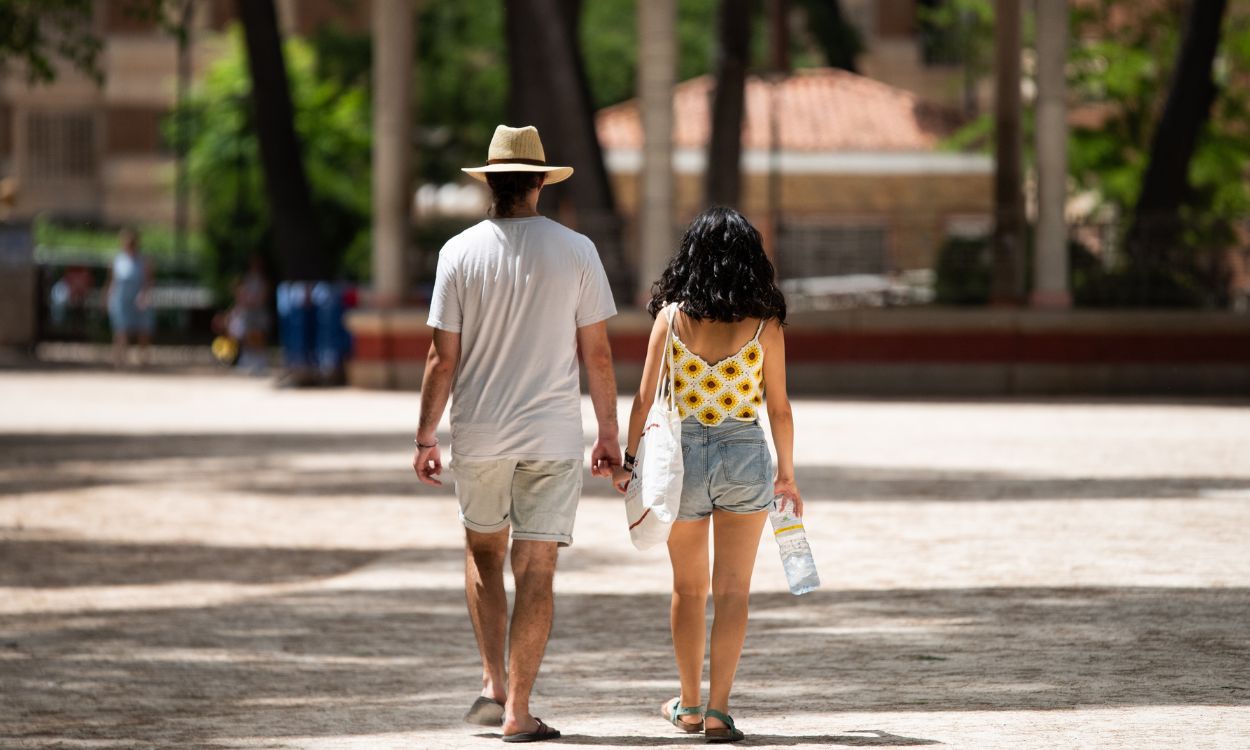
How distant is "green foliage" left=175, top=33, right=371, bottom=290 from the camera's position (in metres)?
38.8

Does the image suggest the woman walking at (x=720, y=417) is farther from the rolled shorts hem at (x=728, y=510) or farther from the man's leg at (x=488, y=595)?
the man's leg at (x=488, y=595)

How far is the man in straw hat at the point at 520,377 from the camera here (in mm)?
7000

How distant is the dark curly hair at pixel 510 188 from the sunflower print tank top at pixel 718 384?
0.75 meters

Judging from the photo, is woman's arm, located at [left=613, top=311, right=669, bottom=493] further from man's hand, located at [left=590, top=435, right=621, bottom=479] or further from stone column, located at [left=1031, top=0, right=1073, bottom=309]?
stone column, located at [left=1031, top=0, right=1073, bottom=309]

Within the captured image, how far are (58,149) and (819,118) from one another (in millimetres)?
29049

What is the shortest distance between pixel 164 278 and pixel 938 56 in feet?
82.1

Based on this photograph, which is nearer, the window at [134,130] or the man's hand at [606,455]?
the man's hand at [606,455]

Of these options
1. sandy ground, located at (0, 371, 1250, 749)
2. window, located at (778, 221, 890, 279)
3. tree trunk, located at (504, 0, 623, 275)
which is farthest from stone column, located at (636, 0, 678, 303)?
sandy ground, located at (0, 371, 1250, 749)

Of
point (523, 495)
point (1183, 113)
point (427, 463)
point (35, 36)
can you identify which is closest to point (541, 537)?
point (523, 495)

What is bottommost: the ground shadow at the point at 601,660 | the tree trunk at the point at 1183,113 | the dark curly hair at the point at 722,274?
the ground shadow at the point at 601,660

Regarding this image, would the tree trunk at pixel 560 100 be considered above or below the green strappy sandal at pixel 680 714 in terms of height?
above

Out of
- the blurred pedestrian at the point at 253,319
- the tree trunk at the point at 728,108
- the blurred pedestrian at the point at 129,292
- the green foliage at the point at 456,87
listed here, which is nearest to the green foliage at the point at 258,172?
the green foliage at the point at 456,87

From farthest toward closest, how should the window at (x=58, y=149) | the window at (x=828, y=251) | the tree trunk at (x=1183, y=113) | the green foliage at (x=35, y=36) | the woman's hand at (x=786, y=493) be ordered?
the window at (x=58, y=149)
the window at (x=828, y=251)
the tree trunk at (x=1183, y=113)
the green foliage at (x=35, y=36)
the woman's hand at (x=786, y=493)

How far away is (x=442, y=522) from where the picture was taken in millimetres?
13422
